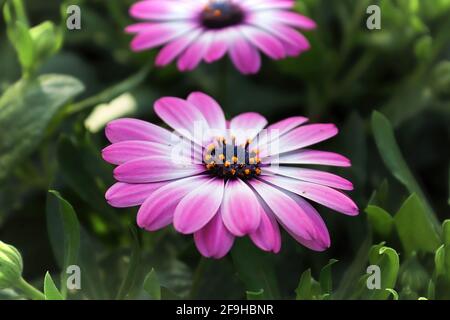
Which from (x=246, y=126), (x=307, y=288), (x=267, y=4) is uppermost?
(x=267, y=4)

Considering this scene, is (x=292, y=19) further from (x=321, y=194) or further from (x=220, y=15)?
(x=321, y=194)

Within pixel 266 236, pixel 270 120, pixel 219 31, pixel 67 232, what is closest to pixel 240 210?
pixel 266 236

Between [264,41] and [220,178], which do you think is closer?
[220,178]

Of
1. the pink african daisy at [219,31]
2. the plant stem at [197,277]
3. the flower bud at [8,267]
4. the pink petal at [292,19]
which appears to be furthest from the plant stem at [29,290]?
the pink petal at [292,19]

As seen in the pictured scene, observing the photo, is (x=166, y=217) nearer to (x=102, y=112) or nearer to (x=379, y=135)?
(x=379, y=135)

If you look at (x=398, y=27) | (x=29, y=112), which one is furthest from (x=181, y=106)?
(x=398, y=27)

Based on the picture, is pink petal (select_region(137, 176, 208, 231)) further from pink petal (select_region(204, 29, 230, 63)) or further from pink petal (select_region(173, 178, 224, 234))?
pink petal (select_region(204, 29, 230, 63))

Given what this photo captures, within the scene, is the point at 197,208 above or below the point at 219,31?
below
